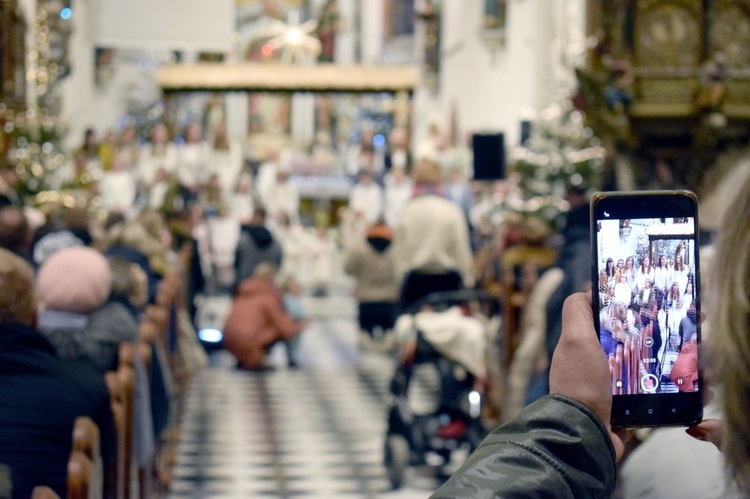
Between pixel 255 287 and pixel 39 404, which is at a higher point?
pixel 39 404

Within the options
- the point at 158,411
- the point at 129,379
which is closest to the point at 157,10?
the point at 158,411

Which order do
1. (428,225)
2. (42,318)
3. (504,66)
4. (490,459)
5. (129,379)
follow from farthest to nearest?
(504,66), (428,225), (42,318), (129,379), (490,459)

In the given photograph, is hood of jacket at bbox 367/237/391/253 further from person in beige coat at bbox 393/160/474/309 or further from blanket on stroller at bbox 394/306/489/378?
blanket on stroller at bbox 394/306/489/378

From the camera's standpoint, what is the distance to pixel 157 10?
51.0 feet

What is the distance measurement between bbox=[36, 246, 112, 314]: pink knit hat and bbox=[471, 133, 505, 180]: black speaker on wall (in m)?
7.33

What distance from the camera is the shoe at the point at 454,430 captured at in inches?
272

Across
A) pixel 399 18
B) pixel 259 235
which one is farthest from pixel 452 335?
pixel 399 18

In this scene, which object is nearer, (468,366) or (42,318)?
(42,318)

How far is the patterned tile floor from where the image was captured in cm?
699

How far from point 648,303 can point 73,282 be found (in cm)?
402

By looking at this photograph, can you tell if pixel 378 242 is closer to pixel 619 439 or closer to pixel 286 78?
pixel 286 78

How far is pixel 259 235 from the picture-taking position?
473 inches

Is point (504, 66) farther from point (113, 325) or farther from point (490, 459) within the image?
point (490, 459)

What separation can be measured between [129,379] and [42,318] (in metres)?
1.08
